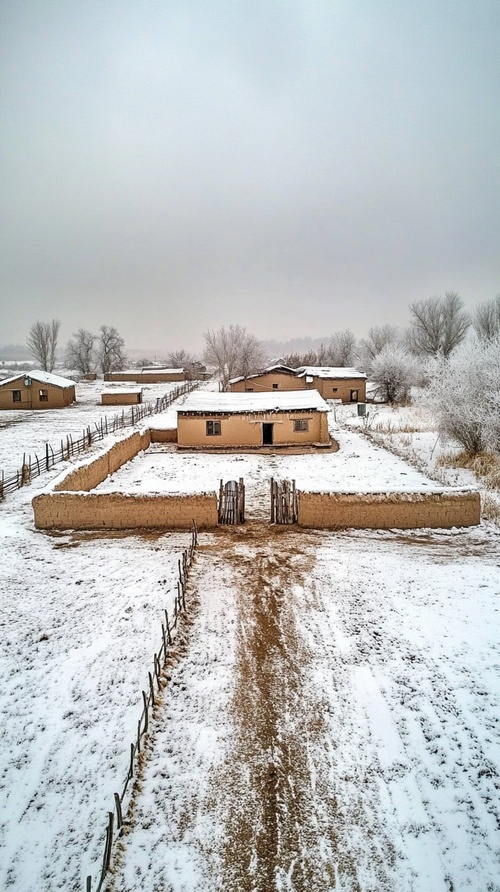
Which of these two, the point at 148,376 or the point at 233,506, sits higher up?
the point at 148,376

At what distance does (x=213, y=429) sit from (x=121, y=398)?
23.6m

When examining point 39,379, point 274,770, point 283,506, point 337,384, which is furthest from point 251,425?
point 39,379

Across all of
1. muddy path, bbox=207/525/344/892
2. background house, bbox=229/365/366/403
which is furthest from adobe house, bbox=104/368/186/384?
muddy path, bbox=207/525/344/892

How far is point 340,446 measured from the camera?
26234 mm

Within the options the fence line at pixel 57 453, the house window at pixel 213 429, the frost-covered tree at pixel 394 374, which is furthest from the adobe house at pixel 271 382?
the house window at pixel 213 429

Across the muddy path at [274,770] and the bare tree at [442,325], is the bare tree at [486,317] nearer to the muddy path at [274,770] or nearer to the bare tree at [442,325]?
the bare tree at [442,325]

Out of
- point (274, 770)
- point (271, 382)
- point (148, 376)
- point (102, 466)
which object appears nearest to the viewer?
point (274, 770)

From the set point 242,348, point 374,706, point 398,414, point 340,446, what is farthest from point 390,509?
point 242,348

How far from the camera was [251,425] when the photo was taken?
26.3 meters

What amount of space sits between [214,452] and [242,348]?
42467 millimetres

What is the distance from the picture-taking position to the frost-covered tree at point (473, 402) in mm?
21000

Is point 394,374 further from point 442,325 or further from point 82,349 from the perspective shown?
point 82,349

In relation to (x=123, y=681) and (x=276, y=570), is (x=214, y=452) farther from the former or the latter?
(x=123, y=681)

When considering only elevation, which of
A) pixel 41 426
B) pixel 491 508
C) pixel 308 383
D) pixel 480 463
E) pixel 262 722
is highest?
pixel 308 383
